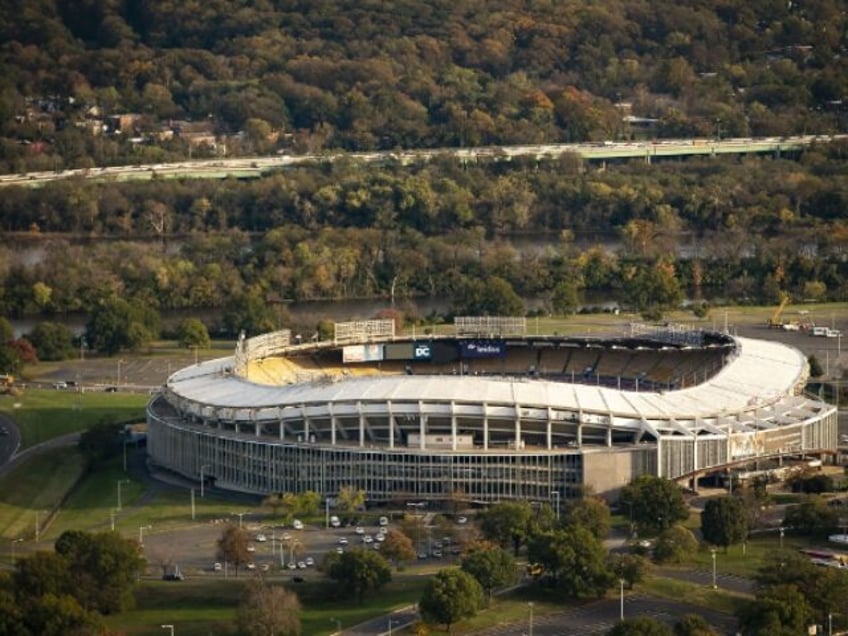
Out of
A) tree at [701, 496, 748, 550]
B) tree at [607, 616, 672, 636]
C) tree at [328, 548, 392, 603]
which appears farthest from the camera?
tree at [701, 496, 748, 550]

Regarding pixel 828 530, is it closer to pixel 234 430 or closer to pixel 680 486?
pixel 680 486

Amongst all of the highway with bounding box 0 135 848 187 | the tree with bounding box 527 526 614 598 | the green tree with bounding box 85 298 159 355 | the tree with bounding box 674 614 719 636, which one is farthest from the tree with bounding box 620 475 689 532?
the highway with bounding box 0 135 848 187

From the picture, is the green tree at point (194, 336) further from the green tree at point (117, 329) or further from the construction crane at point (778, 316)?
the construction crane at point (778, 316)

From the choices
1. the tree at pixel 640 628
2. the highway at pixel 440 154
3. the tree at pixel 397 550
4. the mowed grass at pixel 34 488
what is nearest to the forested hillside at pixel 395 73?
the highway at pixel 440 154

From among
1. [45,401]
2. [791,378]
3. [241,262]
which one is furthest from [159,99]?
[791,378]

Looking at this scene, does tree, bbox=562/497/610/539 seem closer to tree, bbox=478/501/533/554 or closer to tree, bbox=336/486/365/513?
tree, bbox=478/501/533/554

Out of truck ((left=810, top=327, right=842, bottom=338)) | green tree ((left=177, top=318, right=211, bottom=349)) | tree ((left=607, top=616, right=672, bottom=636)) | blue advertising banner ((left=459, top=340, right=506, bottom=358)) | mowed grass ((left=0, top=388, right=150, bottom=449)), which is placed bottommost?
tree ((left=607, top=616, right=672, bottom=636))
